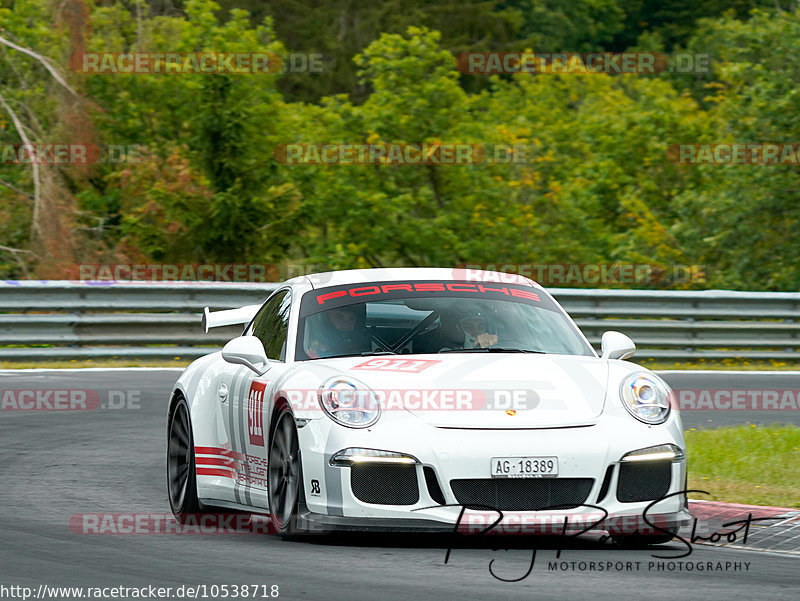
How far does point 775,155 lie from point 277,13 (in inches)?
1451

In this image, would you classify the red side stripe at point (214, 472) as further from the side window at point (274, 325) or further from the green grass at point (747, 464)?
the green grass at point (747, 464)

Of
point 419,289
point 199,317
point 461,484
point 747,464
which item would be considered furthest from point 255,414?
point 199,317

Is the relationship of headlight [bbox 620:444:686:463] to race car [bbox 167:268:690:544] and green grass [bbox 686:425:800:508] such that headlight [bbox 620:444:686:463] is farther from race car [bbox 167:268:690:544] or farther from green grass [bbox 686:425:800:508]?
green grass [bbox 686:425:800:508]

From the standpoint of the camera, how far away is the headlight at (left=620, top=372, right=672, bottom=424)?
732cm

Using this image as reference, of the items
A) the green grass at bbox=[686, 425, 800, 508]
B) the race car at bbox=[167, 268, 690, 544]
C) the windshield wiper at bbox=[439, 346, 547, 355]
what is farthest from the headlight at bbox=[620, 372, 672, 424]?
the green grass at bbox=[686, 425, 800, 508]

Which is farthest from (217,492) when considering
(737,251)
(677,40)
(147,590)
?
(677,40)

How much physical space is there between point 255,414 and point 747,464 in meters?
4.03

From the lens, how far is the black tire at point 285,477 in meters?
7.16

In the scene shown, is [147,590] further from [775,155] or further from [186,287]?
[775,155]

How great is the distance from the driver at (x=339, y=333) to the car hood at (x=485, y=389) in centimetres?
33

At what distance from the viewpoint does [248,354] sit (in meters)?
7.89

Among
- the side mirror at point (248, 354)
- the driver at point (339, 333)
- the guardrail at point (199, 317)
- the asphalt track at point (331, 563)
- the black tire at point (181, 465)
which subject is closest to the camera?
the asphalt track at point (331, 563)

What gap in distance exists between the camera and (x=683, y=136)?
3734 centimetres

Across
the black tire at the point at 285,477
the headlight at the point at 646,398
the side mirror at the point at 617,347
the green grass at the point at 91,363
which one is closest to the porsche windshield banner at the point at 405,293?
the side mirror at the point at 617,347
